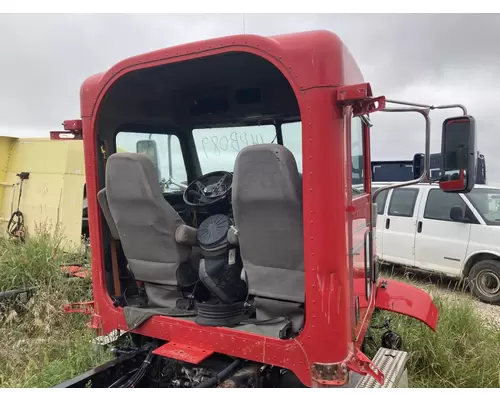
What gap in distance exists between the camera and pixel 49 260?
471cm

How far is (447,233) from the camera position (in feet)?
22.7

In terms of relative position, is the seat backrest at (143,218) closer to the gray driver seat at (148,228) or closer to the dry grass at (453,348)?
the gray driver seat at (148,228)

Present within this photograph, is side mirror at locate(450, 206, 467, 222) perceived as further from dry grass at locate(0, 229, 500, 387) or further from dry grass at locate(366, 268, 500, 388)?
dry grass at locate(366, 268, 500, 388)

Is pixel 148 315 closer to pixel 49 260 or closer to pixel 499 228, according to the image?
pixel 49 260

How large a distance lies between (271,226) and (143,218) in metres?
0.99

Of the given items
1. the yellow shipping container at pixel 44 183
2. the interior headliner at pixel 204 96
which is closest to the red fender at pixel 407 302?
the interior headliner at pixel 204 96

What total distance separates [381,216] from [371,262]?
478 cm

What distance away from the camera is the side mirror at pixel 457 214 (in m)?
6.77

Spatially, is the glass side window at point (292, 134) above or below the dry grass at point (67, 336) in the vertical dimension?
above

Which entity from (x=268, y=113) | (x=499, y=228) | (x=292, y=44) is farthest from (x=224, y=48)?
(x=499, y=228)

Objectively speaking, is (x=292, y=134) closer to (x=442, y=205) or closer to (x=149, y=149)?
(x=149, y=149)

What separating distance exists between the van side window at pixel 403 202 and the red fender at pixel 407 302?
12.8ft

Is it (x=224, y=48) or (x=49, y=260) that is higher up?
(x=224, y=48)

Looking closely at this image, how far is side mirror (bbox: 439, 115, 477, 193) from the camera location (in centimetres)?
236
